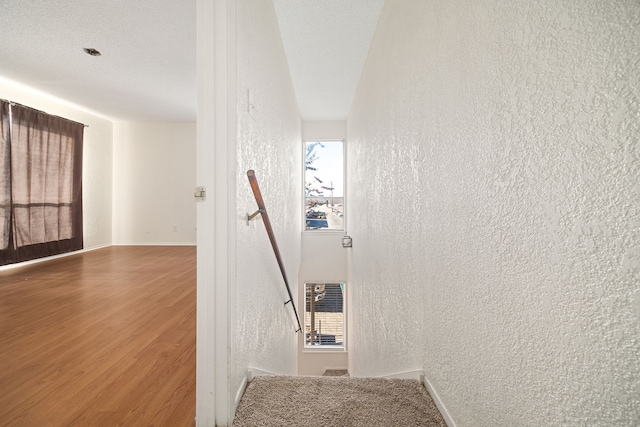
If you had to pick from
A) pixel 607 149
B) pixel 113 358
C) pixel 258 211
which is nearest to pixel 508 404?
pixel 607 149

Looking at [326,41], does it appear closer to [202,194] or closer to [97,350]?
[202,194]

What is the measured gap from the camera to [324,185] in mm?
5953

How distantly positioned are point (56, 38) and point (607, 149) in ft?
15.0

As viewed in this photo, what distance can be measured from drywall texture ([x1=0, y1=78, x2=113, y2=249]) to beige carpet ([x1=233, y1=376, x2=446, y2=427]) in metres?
6.28

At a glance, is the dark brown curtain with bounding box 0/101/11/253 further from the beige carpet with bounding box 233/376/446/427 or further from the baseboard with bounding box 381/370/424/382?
the baseboard with bounding box 381/370/424/382

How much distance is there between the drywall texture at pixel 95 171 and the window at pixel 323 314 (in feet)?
14.7

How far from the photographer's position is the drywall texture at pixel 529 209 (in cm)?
48

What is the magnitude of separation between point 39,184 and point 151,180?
212 cm

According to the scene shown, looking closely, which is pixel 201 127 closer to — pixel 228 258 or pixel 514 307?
pixel 228 258

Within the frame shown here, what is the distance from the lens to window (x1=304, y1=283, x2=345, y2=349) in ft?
20.6

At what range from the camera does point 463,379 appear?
1.03 meters

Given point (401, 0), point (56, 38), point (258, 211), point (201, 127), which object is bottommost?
point (258, 211)

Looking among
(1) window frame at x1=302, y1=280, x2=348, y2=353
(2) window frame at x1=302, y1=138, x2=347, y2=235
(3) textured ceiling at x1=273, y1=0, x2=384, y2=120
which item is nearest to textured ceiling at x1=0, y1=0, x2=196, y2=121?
(3) textured ceiling at x1=273, y1=0, x2=384, y2=120

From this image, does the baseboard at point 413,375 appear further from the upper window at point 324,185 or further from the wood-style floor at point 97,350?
the upper window at point 324,185
